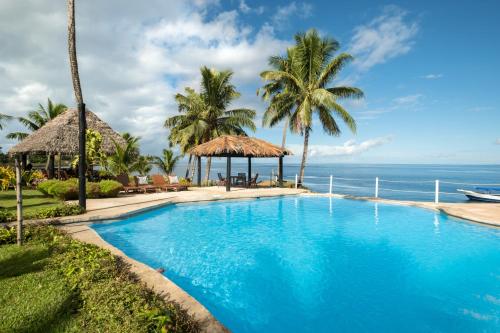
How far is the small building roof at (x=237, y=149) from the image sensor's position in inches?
621

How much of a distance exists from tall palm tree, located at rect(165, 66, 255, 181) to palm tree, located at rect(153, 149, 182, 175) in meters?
1.48

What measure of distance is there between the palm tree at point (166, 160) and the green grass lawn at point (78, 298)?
1843 cm

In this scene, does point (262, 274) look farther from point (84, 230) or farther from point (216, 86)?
point (216, 86)

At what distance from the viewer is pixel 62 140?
46.1 ft

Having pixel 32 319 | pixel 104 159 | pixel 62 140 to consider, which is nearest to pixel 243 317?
pixel 32 319

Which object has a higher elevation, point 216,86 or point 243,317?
point 216,86

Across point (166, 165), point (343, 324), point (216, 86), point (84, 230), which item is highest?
point (216, 86)

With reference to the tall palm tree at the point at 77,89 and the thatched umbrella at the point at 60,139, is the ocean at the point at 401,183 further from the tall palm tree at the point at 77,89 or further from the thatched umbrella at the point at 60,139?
the thatched umbrella at the point at 60,139

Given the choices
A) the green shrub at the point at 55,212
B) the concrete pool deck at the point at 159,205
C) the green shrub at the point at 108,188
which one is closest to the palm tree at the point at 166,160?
the concrete pool deck at the point at 159,205

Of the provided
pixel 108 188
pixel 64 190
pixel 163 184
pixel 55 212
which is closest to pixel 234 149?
pixel 163 184

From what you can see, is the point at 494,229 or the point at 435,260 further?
the point at 494,229

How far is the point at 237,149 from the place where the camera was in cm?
1566

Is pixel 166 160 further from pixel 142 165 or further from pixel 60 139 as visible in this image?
pixel 60 139

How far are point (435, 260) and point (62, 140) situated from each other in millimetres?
16302
